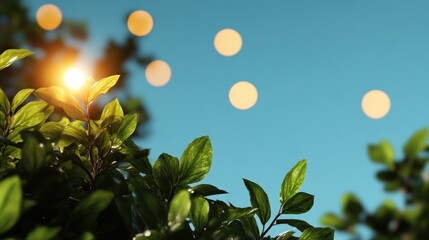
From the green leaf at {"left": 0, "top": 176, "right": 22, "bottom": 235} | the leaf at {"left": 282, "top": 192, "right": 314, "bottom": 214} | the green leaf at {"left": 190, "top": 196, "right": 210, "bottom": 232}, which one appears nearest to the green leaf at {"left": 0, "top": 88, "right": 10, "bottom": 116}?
the green leaf at {"left": 190, "top": 196, "right": 210, "bottom": 232}

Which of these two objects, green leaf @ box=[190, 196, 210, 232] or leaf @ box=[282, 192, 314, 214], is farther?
leaf @ box=[282, 192, 314, 214]

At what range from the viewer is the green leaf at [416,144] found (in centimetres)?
86

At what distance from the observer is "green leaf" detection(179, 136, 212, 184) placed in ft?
6.15

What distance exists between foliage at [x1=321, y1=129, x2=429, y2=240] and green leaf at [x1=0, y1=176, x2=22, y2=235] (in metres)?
0.60

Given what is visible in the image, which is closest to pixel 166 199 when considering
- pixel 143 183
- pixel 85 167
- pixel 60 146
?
pixel 143 183

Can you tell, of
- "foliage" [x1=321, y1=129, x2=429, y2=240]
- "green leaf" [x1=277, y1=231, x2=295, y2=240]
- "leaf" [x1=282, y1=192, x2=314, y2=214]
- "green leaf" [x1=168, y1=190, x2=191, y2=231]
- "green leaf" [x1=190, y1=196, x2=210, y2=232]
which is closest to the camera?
"foliage" [x1=321, y1=129, x2=429, y2=240]

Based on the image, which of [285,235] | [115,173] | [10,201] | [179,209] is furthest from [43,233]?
[285,235]

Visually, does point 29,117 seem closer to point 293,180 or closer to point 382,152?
point 293,180

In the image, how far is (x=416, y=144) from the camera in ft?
2.84

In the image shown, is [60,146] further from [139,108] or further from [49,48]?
[49,48]

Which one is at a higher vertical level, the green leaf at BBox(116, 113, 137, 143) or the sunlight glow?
the sunlight glow

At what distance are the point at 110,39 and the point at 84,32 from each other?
41.1 inches

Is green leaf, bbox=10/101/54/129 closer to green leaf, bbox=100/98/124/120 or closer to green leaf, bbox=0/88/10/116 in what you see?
green leaf, bbox=0/88/10/116

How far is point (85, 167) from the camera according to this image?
183 centimetres
